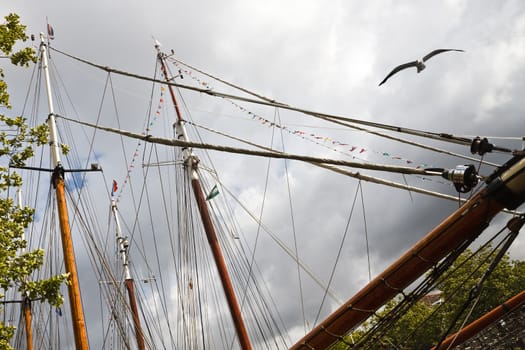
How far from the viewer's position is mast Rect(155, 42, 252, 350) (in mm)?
20391

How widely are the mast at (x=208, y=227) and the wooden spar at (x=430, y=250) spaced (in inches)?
453

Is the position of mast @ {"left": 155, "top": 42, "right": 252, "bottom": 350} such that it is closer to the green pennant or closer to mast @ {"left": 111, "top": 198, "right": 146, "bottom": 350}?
the green pennant

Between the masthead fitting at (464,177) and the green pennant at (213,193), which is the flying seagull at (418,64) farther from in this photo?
the green pennant at (213,193)

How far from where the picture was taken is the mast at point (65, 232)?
1389cm

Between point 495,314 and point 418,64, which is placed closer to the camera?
point 418,64

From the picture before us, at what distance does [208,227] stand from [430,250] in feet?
52.0

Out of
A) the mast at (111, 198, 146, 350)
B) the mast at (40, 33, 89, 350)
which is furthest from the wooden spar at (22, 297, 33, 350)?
the mast at (40, 33, 89, 350)

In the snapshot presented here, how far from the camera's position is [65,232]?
15.4m

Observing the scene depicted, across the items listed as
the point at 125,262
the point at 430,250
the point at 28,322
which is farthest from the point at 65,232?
the point at 125,262

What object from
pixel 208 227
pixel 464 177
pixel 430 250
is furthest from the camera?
pixel 208 227

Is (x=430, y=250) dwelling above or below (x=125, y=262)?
below

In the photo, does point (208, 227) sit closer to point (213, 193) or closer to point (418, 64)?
point (213, 193)

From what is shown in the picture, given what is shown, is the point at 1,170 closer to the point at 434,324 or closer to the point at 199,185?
the point at 199,185

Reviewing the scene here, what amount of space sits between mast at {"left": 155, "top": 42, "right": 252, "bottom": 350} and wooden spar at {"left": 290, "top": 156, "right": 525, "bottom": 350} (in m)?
11.5
